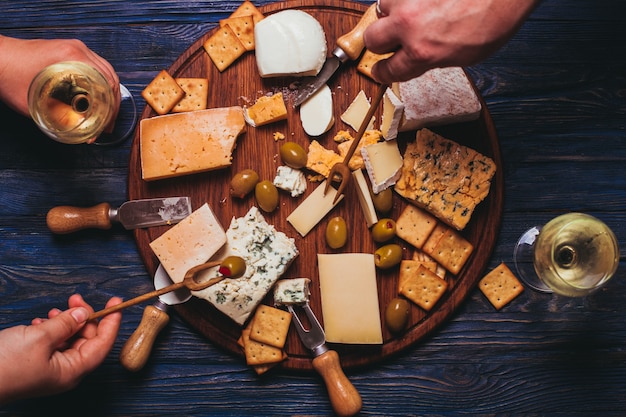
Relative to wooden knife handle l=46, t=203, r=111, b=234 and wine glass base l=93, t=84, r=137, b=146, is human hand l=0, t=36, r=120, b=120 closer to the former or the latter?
wine glass base l=93, t=84, r=137, b=146

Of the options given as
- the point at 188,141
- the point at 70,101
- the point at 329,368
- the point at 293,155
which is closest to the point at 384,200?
the point at 293,155

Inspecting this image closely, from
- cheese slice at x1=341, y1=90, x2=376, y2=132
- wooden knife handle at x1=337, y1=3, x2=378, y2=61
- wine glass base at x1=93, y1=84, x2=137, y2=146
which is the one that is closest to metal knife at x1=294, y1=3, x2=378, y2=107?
wooden knife handle at x1=337, y1=3, x2=378, y2=61

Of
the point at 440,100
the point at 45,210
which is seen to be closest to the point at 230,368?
the point at 45,210

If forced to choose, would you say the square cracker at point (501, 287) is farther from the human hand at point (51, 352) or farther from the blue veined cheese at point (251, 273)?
the human hand at point (51, 352)

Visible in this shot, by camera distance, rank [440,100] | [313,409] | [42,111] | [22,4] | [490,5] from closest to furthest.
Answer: [490,5]
[42,111]
[440,100]
[313,409]
[22,4]

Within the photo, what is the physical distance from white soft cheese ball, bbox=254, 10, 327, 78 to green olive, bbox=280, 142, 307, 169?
0.22 m

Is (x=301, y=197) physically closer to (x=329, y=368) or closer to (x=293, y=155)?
(x=293, y=155)

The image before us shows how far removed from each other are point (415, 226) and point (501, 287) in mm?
336

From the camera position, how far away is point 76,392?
1.69 meters

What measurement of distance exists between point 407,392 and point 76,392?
1043mm

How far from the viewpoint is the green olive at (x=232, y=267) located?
149 cm

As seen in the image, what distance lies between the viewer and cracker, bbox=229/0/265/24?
1.67 meters

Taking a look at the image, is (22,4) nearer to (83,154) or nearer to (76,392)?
(83,154)

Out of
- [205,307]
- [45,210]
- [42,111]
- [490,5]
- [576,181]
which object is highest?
[490,5]
